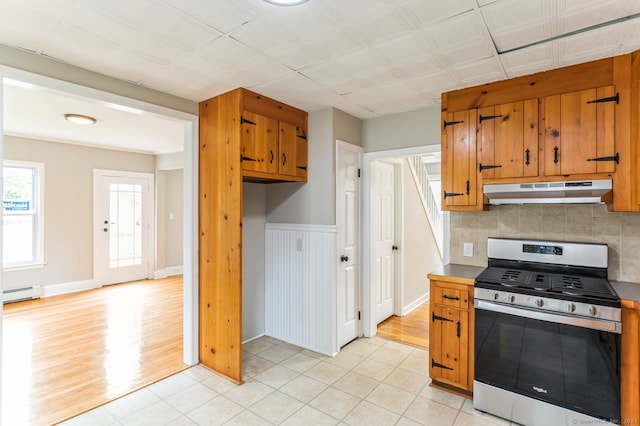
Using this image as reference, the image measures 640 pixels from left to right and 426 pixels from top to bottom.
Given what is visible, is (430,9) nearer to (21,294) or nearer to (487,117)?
(487,117)

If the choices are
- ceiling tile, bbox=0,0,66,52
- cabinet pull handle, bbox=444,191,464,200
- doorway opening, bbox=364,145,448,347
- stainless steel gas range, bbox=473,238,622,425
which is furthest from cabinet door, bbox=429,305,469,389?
ceiling tile, bbox=0,0,66,52

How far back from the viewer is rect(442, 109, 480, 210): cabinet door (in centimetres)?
268

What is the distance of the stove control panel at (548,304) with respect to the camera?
1882 millimetres

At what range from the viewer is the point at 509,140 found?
2516 mm

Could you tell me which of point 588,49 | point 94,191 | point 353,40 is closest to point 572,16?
point 588,49

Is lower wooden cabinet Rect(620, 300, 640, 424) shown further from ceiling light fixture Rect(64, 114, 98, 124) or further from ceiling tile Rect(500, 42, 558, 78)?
ceiling light fixture Rect(64, 114, 98, 124)

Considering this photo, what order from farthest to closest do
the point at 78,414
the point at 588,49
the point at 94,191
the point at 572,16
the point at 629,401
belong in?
the point at 94,191
the point at 78,414
the point at 588,49
the point at 629,401
the point at 572,16

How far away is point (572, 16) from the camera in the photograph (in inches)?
67.2

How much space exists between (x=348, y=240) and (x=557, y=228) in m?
1.84

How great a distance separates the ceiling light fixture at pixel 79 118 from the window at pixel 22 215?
1.94 meters

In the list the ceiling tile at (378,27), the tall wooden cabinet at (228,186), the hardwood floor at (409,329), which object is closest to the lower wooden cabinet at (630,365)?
the hardwood floor at (409,329)

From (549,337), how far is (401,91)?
2136 millimetres

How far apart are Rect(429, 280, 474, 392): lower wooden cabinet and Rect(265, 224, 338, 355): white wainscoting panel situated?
3.34 ft

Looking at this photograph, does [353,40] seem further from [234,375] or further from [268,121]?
[234,375]
